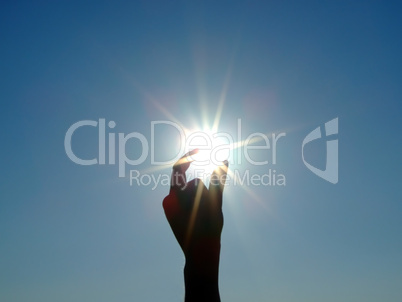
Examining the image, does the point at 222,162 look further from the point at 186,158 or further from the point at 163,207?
A: the point at 163,207

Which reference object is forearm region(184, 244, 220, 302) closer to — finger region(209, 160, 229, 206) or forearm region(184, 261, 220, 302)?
forearm region(184, 261, 220, 302)

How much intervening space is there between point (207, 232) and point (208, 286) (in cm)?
192

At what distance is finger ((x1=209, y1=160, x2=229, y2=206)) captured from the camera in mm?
19453

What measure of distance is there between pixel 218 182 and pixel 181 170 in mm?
1502

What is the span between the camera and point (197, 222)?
62.5ft

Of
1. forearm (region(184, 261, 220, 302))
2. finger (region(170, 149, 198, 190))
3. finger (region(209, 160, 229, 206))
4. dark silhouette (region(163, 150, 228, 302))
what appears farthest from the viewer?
finger (region(209, 160, 229, 206))

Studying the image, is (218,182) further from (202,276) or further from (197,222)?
(202,276)

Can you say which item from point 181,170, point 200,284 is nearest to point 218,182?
point 181,170

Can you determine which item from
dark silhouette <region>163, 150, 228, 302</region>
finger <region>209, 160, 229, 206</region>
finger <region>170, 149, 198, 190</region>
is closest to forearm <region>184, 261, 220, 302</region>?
dark silhouette <region>163, 150, 228, 302</region>

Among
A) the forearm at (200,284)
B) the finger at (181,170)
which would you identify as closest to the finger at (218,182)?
the finger at (181,170)

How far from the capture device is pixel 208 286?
1842cm

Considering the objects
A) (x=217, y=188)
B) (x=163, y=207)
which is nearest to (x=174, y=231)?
(x=163, y=207)

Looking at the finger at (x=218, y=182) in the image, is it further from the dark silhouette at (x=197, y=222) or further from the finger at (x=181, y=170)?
the finger at (x=181, y=170)

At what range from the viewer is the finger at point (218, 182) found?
63.8ft
